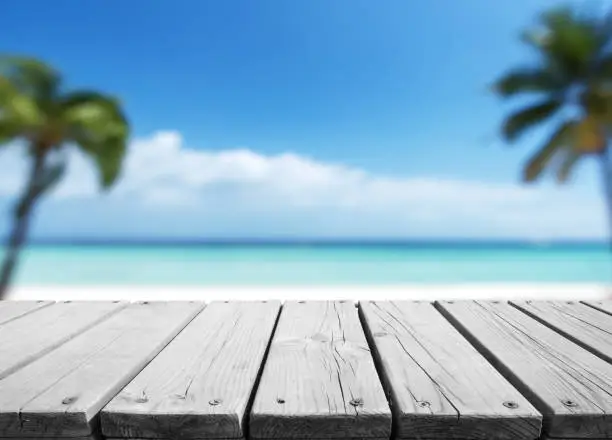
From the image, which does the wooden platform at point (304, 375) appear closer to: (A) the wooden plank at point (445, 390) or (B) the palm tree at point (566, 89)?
(A) the wooden plank at point (445, 390)

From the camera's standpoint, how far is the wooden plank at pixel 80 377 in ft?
2.91

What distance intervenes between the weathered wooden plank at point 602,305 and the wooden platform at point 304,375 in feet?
0.66

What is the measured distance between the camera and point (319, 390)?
983 millimetres

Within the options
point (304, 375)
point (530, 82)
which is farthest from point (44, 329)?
point (530, 82)

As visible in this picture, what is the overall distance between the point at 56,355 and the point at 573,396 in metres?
1.12

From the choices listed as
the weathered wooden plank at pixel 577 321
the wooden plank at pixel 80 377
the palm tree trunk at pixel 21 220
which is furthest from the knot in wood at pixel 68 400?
the palm tree trunk at pixel 21 220

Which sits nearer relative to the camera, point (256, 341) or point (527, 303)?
point (256, 341)

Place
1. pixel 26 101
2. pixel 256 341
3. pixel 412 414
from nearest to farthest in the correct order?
pixel 412 414, pixel 256 341, pixel 26 101

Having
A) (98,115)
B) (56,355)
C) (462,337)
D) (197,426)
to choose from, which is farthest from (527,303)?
(98,115)

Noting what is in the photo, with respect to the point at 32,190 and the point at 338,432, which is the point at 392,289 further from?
the point at 338,432


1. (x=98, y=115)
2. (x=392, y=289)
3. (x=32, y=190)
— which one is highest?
(x=98, y=115)

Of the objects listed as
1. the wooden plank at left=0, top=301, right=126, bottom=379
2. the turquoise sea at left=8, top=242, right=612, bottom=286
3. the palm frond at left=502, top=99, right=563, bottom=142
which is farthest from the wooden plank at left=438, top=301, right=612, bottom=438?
the turquoise sea at left=8, top=242, right=612, bottom=286

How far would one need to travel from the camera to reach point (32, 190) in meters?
12.2

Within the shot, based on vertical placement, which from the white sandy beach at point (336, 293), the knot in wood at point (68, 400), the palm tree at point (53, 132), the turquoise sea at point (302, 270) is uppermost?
the palm tree at point (53, 132)
